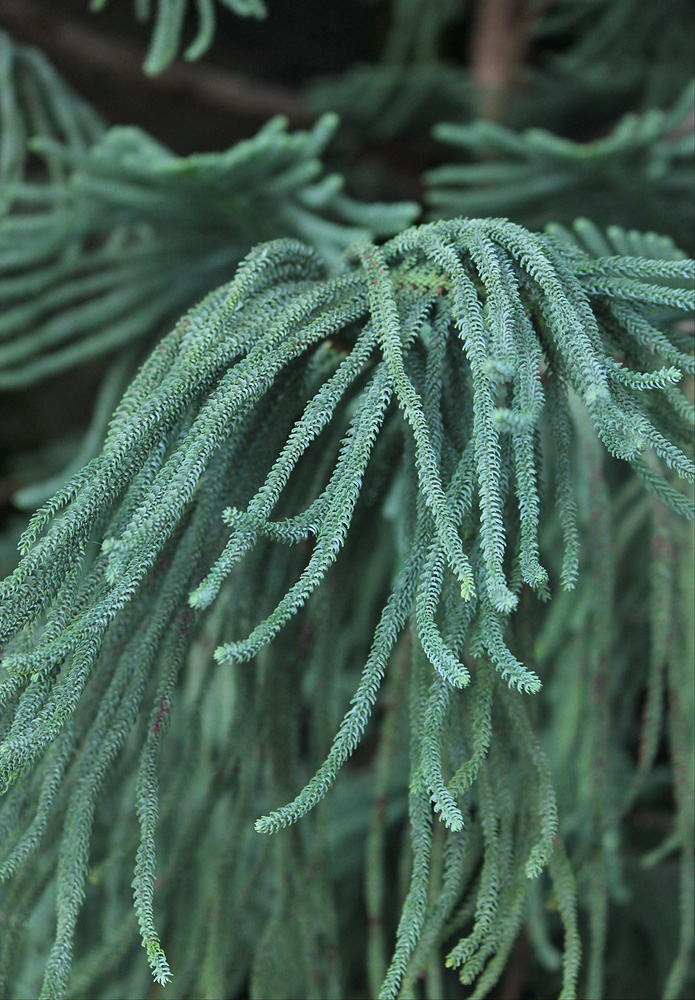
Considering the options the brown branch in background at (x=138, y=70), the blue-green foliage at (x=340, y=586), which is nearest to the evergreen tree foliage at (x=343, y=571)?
the blue-green foliage at (x=340, y=586)

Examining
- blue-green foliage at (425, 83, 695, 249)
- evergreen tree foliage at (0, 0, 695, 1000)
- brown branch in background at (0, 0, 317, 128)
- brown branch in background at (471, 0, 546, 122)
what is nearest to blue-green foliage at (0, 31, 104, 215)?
evergreen tree foliage at (0, 0, 695, 1000)

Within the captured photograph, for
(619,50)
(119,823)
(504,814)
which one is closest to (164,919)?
(119,823)

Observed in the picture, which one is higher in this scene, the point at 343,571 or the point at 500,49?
the point at 500,49

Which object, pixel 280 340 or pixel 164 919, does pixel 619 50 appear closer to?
pixel 280 340

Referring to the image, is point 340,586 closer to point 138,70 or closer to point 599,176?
point 599,176

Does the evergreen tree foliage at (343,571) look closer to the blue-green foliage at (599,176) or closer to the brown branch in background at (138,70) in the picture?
the blue-green foliage at (599,176)

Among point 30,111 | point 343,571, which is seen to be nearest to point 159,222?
point 30,111

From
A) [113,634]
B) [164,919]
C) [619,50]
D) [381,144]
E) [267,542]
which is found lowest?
[164,919]

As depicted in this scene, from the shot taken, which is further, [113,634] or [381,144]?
[381,144]
